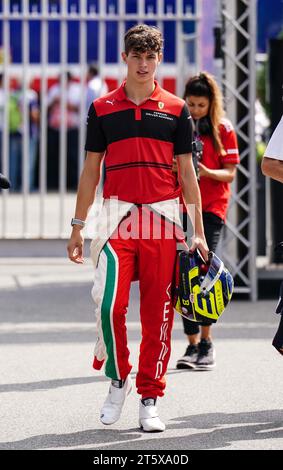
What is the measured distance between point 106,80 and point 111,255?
9.60m

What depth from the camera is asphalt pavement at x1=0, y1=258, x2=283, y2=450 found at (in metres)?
6.31

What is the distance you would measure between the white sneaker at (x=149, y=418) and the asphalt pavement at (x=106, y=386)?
0.05 metres

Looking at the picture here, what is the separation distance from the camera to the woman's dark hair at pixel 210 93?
810 centimetres

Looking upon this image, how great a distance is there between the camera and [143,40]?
20.9ft

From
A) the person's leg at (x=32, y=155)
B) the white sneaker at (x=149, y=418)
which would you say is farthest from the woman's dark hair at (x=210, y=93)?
the person's leg at (x=32, y=155)

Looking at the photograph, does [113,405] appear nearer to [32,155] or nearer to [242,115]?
[242,115]

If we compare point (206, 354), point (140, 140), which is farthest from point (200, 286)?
point (206, 354)

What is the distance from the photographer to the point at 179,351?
8836mm

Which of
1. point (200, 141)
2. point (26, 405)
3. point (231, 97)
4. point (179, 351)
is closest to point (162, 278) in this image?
point (26, 405)

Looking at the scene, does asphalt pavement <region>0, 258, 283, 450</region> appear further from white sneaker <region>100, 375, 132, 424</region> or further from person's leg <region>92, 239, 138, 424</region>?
person's leg <region>92, 239, 138, 424</region>

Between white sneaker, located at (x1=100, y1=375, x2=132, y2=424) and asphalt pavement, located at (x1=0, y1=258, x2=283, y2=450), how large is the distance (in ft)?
0.19

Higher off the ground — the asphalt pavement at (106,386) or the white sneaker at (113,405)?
the white sneaker at (113,405)

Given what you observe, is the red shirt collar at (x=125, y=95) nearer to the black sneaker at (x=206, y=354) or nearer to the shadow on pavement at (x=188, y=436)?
the shadow on pavement at (x=188, y=436)

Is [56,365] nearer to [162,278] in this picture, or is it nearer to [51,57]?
[162,278]
